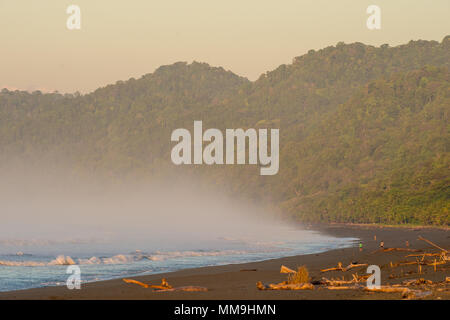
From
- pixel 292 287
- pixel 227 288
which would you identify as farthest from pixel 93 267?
pixel 292 287

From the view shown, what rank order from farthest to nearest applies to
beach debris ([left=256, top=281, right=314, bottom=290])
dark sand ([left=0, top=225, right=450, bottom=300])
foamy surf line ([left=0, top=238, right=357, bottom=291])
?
foamy surf line ([left=0, top=238, right=357, bottom=291]), beach debris ([left=256, top=281, right=314, bottom=290]), dark sand ([left=0, top=225, right=450, bottom=300])

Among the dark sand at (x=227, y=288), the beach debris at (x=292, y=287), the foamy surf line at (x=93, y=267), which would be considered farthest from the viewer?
the foamy surf line at (x=93, y=267)

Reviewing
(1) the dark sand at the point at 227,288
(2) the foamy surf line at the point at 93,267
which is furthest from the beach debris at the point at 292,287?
(2) the foamy surf line at the point at 93,267

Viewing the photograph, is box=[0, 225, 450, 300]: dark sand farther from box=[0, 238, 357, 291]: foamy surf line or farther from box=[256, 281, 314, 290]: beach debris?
box=[0, 238, 357, 291]: foamy surf line

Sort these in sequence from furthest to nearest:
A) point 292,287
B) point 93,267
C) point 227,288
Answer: point 93,267
point 227,288
point 292,287

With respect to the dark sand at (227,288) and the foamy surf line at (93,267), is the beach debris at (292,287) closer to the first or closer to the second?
the dark sand at (227,288)

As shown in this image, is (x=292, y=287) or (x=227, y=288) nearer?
(x=292, y=287)

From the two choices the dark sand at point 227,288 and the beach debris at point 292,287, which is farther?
the beach debris at point 292,287

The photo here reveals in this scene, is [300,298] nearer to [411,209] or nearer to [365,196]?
[411,209]

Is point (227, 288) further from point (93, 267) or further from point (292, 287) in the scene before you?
point (93, 267)

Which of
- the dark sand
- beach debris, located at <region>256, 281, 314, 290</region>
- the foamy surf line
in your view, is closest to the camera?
the dark sand

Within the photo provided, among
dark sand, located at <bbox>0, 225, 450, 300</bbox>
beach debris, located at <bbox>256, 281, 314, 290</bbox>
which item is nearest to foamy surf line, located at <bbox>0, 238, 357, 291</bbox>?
dark sand, located at <bbox>0, 225, 450, 300</bbox>

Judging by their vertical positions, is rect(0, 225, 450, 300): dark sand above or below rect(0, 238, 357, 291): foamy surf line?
above
